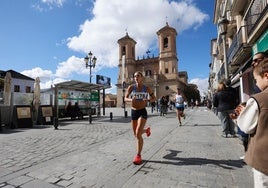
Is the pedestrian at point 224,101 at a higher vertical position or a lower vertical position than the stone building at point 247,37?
lower

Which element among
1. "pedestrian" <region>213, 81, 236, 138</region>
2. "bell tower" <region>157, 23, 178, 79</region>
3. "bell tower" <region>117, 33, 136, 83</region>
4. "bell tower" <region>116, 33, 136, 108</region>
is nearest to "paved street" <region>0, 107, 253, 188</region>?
"pedestrian" <region>213, 81, 236, 138</region>

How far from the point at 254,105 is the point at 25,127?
13.0 metres

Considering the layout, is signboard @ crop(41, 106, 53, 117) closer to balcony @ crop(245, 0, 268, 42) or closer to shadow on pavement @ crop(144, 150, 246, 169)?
shadow on pavement @ crop(144, 150, 246, 169)

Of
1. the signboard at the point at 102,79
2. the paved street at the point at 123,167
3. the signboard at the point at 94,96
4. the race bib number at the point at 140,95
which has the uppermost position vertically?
the signboard at the point at 102,79

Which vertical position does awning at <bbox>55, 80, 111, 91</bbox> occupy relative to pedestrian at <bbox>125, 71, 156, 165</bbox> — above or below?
above

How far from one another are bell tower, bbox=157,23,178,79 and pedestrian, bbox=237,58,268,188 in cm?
6882

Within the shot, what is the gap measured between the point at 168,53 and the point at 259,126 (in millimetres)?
70645

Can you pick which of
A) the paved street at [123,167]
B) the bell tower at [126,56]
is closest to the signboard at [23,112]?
the paved street at [123,167]

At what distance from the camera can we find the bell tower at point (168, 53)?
7012cm

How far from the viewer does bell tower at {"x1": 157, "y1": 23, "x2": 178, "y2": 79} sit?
70125 mm

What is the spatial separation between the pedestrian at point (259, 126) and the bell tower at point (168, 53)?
226ft

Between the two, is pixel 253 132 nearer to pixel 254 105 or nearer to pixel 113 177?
pixel 254 105

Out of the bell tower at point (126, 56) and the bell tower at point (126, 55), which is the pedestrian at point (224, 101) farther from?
the bell tower at point (126, 55)

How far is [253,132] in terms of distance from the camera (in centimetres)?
179
